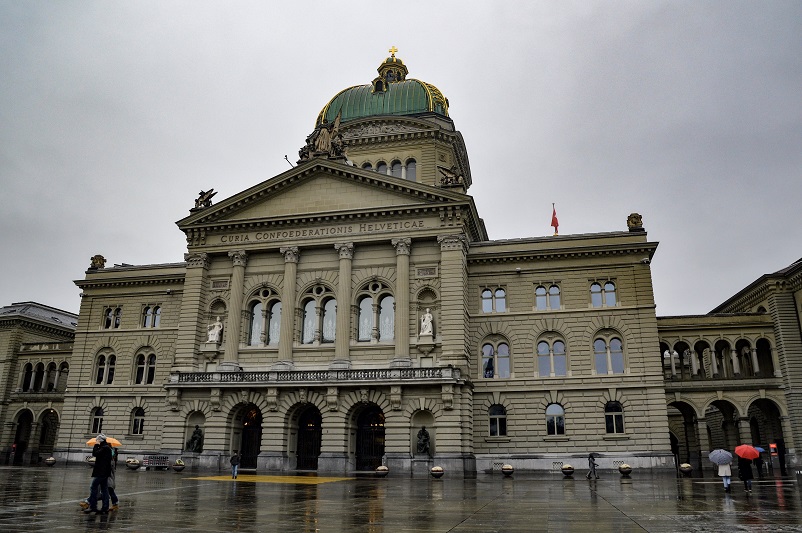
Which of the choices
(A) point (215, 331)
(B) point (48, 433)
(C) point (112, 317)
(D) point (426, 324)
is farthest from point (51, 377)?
(D) point (426, 324)

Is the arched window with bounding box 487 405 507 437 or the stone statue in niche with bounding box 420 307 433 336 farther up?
the stone statue in niche with bounding box 420 307 433 336

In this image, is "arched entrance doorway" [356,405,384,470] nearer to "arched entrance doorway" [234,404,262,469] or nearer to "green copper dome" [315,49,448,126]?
"arched entrance doorway" [234,404,262,469]

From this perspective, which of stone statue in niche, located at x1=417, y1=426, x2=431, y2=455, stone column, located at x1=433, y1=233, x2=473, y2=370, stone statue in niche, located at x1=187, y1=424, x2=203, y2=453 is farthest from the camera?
stone statue in niche, located at x1=187, y1=424, x2=203, y2=453

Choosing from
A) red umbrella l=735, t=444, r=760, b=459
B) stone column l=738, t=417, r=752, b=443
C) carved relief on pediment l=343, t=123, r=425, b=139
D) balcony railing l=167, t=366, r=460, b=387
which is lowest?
red umbrella l=735, t=444, r=760, b=459

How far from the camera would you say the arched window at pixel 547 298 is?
45375 mm

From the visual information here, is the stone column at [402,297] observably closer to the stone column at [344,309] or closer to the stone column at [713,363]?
the stone column at [344,309]

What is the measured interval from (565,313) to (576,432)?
822 cm

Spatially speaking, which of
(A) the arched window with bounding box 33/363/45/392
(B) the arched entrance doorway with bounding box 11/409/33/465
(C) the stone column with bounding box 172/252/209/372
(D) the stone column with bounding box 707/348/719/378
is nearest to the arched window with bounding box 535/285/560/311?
(D) the stone column with bounding box 707/348/719/378

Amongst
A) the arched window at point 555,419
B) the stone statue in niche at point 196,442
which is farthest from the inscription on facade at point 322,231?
the arched window at point 555,419

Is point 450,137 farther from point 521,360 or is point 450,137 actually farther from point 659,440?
point 659,440

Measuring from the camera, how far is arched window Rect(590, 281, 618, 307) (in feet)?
147

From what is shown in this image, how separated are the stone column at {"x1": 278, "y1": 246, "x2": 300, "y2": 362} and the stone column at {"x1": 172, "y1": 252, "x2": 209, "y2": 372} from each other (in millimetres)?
6529

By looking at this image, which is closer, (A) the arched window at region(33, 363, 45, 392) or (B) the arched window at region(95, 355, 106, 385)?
(B) the arched window at region(95, 355, 106, 385)

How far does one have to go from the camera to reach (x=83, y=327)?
178 feet
